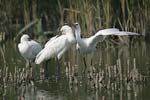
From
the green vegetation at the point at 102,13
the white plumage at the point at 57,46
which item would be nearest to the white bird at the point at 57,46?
the white plumage at the point at 57,46

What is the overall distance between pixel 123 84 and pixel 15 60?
19.9ft

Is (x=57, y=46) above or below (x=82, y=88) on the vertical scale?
above

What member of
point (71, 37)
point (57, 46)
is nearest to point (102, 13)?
point (71, 37)

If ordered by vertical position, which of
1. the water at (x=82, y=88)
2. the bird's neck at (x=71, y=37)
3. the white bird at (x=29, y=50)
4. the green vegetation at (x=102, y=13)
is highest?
the green vegetation at (x=102, y=13)

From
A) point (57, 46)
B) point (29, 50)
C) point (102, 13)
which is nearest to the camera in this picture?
point (57, 46)

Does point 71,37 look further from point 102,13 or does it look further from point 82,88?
point 102,13

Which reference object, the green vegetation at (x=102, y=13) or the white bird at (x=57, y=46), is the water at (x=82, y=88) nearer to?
the white bird at (x=57, y=46)

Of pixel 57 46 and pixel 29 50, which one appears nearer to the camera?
pixel 57 46

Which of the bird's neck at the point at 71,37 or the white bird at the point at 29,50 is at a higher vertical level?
the bird's neck at the point at 71,37

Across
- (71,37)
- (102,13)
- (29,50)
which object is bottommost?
(29,50)

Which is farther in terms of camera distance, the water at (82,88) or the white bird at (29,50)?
the white bird at (29,50)

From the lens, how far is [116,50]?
18109mm

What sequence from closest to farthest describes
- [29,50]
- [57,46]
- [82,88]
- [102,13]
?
[82,88], [57,46], [29,50], [102,13]

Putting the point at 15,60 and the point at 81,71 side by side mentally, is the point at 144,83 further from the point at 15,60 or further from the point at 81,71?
the point at 15,60
